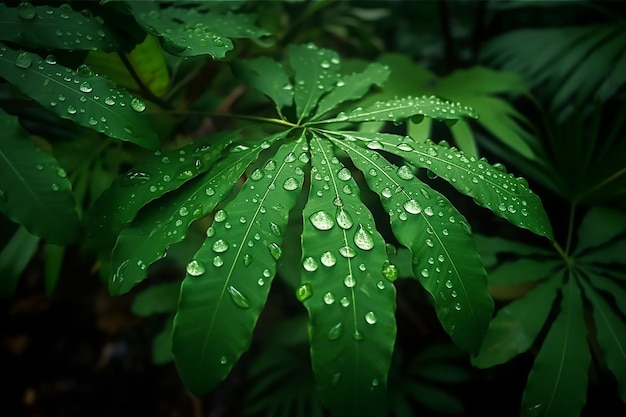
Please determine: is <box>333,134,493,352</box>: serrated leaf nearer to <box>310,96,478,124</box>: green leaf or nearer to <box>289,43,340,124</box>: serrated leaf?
<box>310,96,478,124</box>: green leaf

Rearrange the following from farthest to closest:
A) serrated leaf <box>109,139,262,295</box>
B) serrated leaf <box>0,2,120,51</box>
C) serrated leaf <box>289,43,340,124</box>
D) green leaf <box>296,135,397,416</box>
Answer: serrated leaf <box>289,43,340,124</box> → serrated leaf <box>0,2,120,51</box> → serrated leaf <box>109,139,262,295</box> → green leaf <box>296,135,397,416</box>

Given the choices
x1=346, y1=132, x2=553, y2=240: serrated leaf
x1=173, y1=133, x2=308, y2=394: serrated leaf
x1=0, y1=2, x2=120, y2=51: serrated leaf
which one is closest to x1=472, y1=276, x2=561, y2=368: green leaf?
x1=346, y1=132, x2=553, y2=240: serrated leaf

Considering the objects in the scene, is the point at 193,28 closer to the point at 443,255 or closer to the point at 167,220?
the point at 167,220

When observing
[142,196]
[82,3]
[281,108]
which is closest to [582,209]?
[281,108]

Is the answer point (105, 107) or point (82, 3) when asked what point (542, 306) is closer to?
point (105, 107)

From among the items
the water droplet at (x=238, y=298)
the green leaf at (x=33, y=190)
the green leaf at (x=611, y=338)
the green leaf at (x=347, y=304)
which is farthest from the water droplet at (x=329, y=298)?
the green leaf at (x=611, y=338)

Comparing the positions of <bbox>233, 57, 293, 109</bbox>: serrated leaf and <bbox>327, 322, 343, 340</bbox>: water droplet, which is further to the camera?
<bbox>233, 57, 293, 109</bbox>: serrated leaf

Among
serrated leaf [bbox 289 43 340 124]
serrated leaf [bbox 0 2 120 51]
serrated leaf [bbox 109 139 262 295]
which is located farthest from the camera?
serrated leaf [bbox 289 43 340 124]

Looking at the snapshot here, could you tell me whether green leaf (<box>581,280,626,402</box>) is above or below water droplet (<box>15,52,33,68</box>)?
below

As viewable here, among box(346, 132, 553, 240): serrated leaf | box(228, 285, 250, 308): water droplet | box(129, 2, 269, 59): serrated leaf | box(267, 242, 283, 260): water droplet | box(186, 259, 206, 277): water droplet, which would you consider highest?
box(129, 2, 269, 59): serrated leaf
